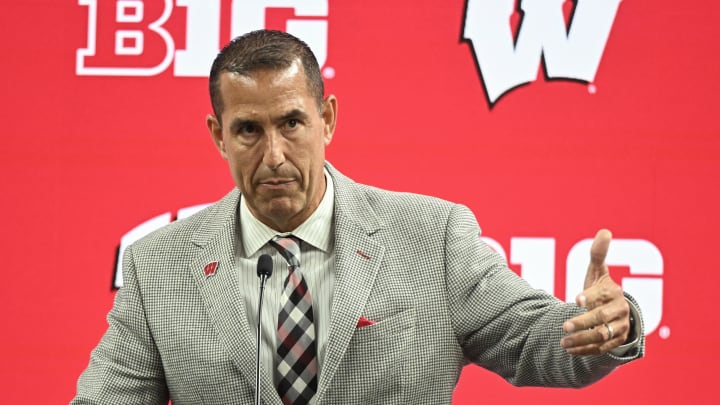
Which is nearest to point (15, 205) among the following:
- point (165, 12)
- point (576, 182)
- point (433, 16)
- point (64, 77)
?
point (64, 77)

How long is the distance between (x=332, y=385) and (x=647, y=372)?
1530 mm

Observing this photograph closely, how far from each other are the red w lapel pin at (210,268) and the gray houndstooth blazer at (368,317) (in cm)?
1

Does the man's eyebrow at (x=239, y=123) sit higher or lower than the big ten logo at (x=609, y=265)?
higher

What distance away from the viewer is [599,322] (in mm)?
1829

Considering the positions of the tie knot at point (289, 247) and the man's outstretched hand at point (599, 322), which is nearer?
the man's outstretched hand at point (599, 322)

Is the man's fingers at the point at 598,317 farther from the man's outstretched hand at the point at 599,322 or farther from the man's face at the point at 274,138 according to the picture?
the man's face at the point at 274,138

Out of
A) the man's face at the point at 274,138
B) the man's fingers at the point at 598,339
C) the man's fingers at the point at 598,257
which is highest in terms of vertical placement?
the man's face at the point at 274,138

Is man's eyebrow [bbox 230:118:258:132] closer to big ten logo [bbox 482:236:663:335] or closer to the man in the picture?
the man

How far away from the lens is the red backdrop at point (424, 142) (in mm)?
3301

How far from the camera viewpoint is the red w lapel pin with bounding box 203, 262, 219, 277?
2342mm

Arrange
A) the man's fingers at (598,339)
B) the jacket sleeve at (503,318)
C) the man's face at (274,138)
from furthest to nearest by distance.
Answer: the man's face at (274,138), the jacket sleeve at (503,318), the man's fingers at (598,339)

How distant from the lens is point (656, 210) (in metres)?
3.30

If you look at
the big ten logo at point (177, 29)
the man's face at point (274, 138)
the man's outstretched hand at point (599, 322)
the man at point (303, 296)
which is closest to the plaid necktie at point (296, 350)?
the man at point (303, 296)

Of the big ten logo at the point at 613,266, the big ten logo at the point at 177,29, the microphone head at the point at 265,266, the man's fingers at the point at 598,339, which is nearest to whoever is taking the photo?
the man's fingers at the point at 598,339
